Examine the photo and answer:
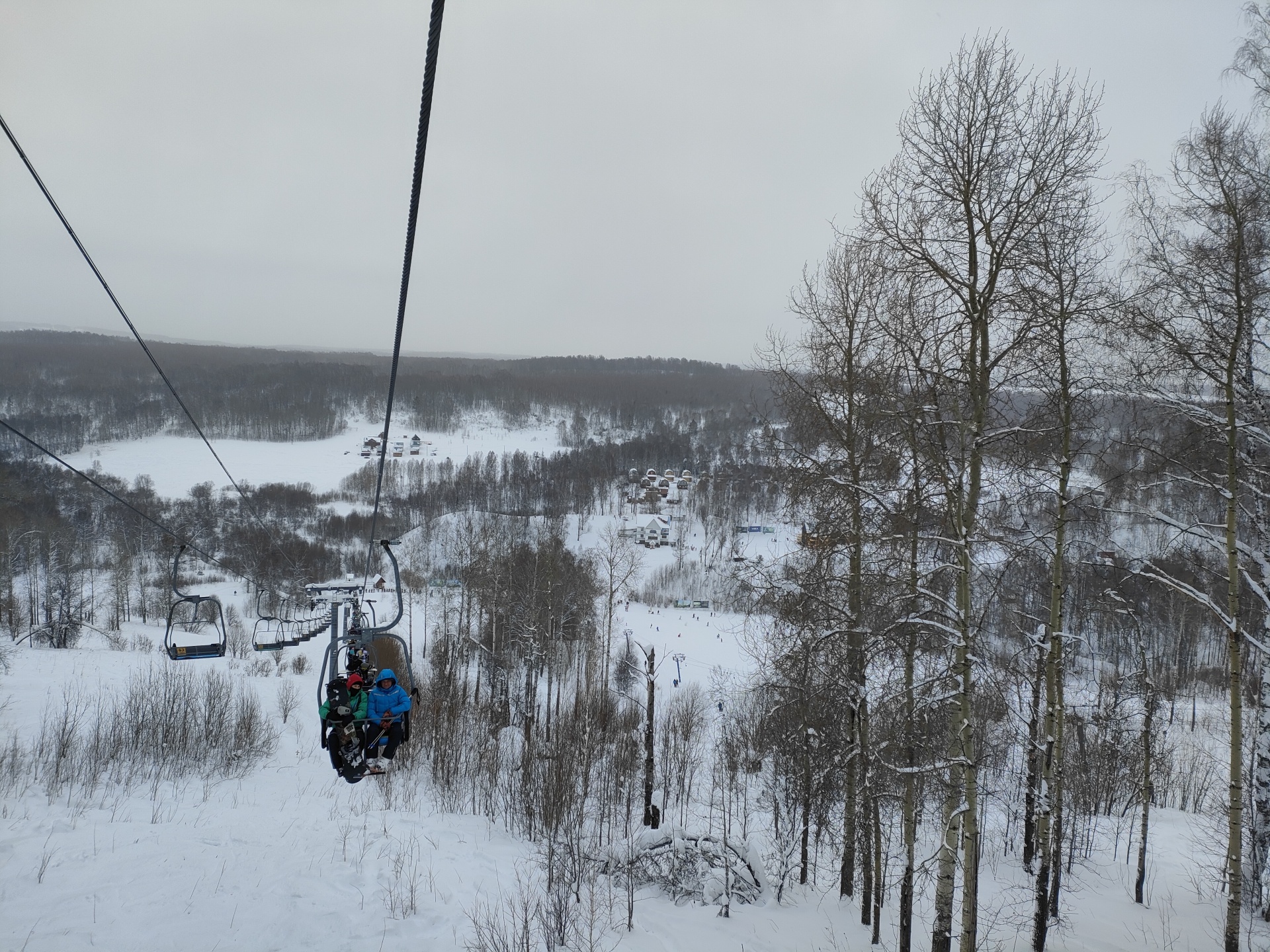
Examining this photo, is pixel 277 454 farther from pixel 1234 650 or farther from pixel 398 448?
pixel 1234 650

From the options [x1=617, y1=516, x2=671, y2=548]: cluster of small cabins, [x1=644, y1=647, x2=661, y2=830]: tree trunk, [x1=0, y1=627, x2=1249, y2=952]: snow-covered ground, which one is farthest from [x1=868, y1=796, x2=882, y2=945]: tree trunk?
[x1=617, y1=516, x2=671, y2=548]: cluster of small cabins

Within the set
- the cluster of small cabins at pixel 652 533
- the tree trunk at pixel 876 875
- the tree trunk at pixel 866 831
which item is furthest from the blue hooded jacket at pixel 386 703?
the cluster of small cabins at pixel 652 533

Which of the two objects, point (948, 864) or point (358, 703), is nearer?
point (948, 864)

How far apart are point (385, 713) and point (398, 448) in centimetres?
11994

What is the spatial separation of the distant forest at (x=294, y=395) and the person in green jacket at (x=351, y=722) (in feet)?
259

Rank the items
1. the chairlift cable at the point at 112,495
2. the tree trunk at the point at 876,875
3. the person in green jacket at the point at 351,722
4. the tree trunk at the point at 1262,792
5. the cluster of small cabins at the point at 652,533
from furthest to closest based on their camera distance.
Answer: the cluster of small cabins at the point at 652,533
the tree trunk at the point at 876,875
the tree trunk at the point at 1262,792
the person in green jacket at the point at 351,722
the chairlift cable at the point at 112,495

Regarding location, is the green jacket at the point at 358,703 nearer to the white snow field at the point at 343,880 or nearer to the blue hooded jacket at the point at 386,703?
the blue hooded jacket at the point at 386,703

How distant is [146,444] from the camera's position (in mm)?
103875

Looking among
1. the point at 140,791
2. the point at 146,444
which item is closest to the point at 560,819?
the point at 140,791

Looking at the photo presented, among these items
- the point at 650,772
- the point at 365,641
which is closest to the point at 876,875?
the point at 365,641

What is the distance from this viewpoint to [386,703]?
25.1 ft

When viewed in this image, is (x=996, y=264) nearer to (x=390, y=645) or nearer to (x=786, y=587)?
(x=786, y=587)

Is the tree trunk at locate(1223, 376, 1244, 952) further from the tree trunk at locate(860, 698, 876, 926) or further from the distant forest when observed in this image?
the distant forest

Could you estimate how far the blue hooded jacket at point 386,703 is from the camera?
7617 millimetres
